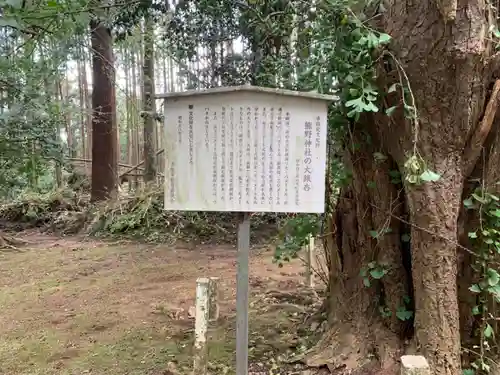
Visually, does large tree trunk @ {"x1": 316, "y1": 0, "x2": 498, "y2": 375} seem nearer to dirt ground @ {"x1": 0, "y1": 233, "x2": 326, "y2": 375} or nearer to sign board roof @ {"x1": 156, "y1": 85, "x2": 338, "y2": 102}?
sign board roof @ {"x1": 156, "y1": 85, "x2": 338, "y2": 102}

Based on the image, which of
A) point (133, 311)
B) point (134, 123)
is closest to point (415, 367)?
point (133, 311)

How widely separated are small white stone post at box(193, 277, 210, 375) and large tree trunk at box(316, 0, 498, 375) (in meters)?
0.85

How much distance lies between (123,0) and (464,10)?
3291 mm

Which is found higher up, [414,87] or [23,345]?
[414,87]

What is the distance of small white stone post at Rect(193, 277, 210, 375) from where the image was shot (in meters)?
2.51

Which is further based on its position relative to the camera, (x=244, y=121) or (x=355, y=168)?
(x=355, y=168)

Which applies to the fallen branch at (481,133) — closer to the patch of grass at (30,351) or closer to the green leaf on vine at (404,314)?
the green leaf on vine at (404,314)

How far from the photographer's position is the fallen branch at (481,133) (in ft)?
7.73

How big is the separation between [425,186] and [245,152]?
998 mm

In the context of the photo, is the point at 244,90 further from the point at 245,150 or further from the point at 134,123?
the point at 134,123

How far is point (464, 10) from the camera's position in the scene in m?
2.12

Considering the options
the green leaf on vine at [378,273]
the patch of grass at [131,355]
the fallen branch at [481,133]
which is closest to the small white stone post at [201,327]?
the patch of grass at [131,355]

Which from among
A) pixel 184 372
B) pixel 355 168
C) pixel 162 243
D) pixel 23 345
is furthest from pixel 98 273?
pixel 355 168

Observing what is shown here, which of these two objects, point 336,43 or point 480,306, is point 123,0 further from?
point 480,306
